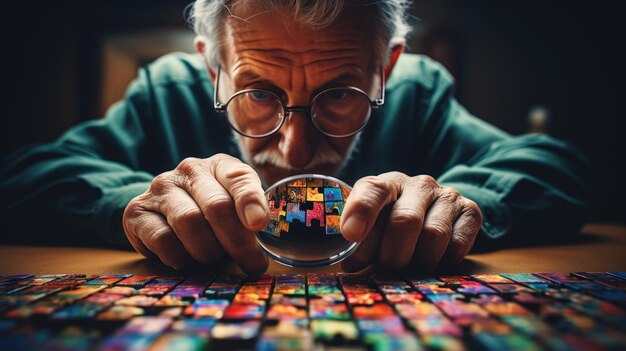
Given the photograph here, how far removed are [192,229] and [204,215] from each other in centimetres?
4

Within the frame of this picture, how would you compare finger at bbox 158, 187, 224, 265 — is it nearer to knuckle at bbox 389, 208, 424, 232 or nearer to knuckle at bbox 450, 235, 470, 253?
knuckle at bbox 389, 208, 424, 232

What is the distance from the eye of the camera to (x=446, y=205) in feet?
3.28

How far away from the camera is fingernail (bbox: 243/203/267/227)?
30.5 inches

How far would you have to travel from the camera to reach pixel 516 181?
1.43m

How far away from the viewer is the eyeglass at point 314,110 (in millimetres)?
1274

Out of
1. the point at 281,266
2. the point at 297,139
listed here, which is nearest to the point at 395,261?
the point at 281,266

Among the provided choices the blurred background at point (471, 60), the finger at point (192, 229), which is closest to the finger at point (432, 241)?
the finger at point (192, 229)

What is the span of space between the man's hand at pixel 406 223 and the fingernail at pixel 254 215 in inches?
6.4

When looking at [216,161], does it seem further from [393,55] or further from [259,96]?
[393,55]

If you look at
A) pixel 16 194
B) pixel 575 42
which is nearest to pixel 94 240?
pixel 16 194

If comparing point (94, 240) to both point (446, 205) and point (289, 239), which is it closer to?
point (289, 239)

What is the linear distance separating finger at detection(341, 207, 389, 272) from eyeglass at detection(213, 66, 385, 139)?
1.56 ft

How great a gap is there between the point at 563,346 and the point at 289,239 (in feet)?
1.70

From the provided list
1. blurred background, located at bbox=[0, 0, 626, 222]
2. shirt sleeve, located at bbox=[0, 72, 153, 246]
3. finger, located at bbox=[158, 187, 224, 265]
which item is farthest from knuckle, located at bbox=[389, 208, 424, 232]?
blurred background, located at bbox=[0, 0, 626, 222]
